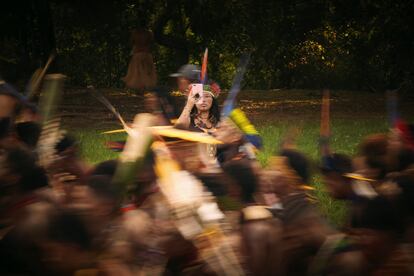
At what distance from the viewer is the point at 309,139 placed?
1066cm

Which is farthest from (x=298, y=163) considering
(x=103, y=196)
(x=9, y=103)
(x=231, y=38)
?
(x=231, y=38)

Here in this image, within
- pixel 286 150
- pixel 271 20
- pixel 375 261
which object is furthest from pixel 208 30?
pixel 375 261

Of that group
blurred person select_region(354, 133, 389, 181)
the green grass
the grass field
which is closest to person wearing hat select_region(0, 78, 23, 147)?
the grass field

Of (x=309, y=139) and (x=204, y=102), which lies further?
(x=309, y=139)

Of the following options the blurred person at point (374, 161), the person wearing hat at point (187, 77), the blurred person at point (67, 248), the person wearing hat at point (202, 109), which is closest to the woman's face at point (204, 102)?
the person wearing hat at point (202, 109)

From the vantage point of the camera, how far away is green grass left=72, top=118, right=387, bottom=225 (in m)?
6.46

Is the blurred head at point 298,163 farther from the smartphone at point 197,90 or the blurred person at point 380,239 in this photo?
the smartphone at point 197,90

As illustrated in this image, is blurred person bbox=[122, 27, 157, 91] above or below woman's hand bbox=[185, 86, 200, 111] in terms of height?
above

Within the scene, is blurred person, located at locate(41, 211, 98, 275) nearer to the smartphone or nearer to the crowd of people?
the crowd of people

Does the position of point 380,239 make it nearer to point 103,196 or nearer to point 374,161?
point 374,161

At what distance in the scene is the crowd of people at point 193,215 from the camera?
9.87ft

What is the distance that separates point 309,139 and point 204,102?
17.8ft

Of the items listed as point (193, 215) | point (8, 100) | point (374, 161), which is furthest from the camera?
point (8, 100)

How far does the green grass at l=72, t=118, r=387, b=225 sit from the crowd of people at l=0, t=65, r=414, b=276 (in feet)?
6.61
